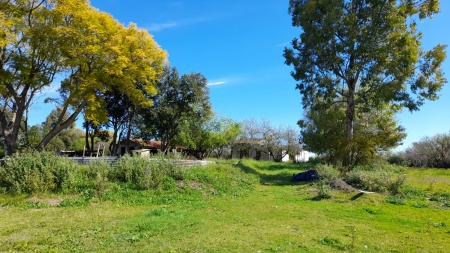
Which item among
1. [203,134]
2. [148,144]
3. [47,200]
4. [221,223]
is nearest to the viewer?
[221,223]

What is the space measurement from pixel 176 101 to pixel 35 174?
19194 mm

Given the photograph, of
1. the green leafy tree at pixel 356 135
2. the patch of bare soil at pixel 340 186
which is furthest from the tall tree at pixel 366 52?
the patch of bare soil at pixel 340 186

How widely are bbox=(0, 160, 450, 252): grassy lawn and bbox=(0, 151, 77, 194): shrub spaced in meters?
0.56

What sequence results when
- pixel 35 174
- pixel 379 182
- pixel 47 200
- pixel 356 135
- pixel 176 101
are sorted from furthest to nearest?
pixel 176 101 → pixel 356 135 → pixel 379 182 → pixel 35 174 → pixel 47 200

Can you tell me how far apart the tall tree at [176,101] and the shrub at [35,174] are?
688 inches

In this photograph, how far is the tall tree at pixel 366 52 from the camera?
835 inches

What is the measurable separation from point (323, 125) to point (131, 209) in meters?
22.0

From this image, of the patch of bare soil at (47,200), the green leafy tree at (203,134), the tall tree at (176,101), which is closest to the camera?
the patch of bare soil at (47,200)

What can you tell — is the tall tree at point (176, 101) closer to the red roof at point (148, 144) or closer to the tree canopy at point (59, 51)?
the tree canopy at point (59, 51)

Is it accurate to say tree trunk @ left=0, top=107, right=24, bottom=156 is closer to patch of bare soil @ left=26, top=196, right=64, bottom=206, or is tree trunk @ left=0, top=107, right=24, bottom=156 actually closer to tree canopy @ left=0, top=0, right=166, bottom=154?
tree canopy @ left=0, top=0, right=166, bottom=154

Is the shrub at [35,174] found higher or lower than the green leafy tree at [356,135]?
lower

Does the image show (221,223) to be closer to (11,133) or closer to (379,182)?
(379,182)

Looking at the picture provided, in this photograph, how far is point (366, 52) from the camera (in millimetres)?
21562

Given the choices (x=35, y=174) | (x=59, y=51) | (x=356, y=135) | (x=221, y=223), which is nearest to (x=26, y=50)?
(x=59, y=51)
